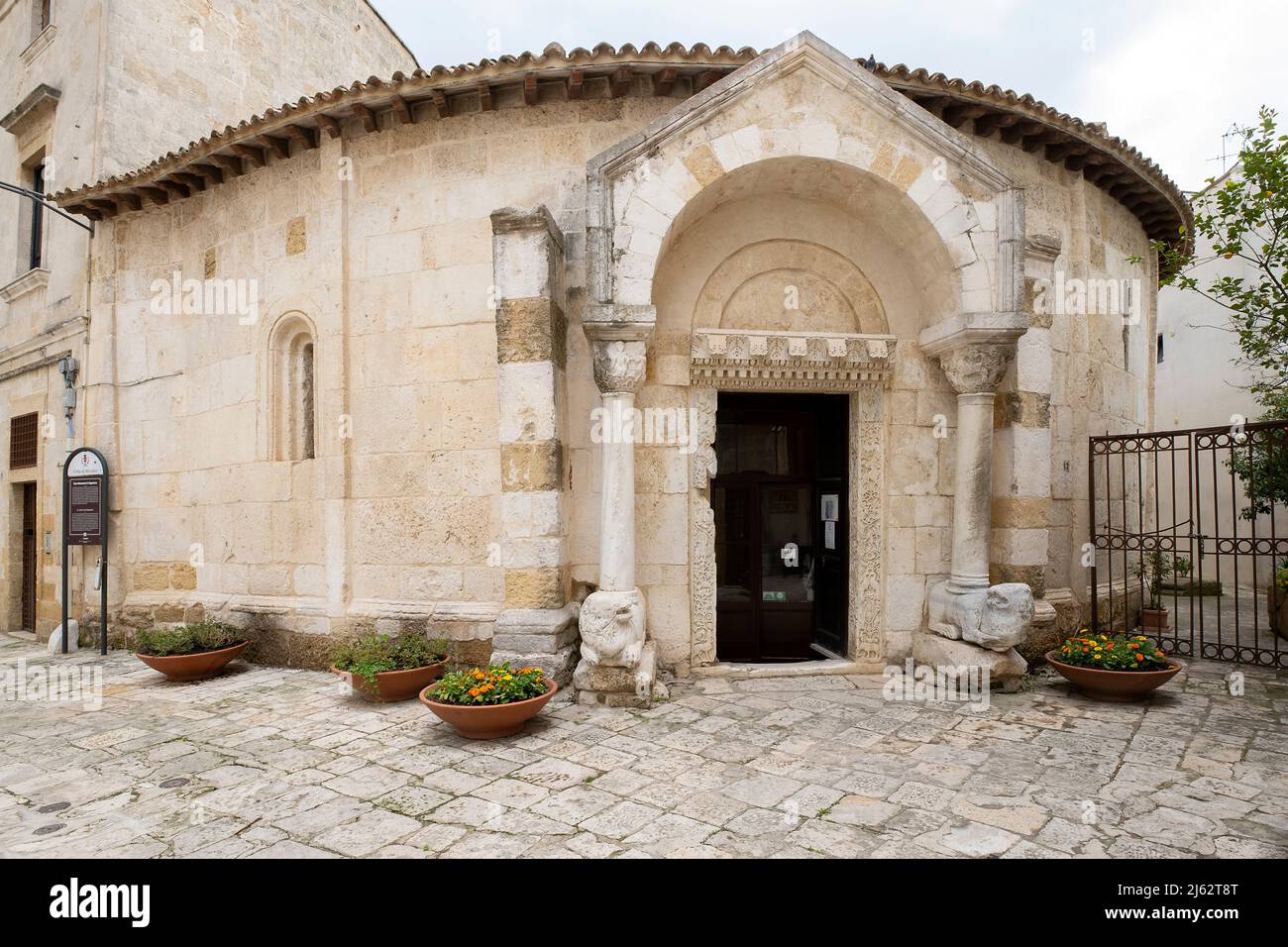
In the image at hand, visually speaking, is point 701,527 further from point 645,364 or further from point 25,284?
point 25,284

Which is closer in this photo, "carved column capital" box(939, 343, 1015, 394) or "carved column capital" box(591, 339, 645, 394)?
"carved column capital" box(591, 339, 645, 394)

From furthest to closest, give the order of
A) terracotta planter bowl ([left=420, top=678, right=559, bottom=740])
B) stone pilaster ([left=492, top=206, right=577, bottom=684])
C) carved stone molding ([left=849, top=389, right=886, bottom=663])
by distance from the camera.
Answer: carved stone molding ([left=849, top=389, right=886, bottom=663]), stone pilaster ([left=492, top=206, right=577, bottom=684]), terracotta planter bowl ([left=420, top=678, right=559, bottom=740])

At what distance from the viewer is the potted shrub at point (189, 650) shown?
21.5ft

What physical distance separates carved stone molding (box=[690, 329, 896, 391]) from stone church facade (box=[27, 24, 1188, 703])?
3 cm

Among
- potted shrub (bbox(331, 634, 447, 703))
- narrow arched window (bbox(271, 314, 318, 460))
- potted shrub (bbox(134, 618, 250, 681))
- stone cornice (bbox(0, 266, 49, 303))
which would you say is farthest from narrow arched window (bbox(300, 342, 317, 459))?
stone cornice (bbox(0, 266, 49, 303))

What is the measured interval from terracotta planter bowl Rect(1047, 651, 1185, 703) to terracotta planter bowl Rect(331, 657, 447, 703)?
5.26 meters

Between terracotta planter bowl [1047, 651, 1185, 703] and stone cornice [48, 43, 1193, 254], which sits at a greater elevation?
stone cornice [48, 43, 1193, 254]

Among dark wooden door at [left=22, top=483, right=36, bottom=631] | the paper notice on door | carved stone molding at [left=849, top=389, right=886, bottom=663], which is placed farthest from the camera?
dark wooden door at [left=22, top=483, right=36, bottom=631]

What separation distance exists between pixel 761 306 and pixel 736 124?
5.20 ft

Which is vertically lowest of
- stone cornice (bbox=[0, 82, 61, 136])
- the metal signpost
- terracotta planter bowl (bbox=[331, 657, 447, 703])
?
terracotta planter bowl (bbox=[331, 657, 447, 703])

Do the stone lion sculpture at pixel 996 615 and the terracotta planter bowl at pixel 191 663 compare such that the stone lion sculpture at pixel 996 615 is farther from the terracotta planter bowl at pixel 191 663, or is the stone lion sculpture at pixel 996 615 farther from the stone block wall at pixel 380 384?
the terracotta planter bowl at pixel 191 663

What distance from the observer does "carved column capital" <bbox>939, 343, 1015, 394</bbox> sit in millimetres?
5812

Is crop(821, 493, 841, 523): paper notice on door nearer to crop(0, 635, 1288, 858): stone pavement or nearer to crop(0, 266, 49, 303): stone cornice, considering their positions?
crop(0, 635, 1288, 858): stone pavement

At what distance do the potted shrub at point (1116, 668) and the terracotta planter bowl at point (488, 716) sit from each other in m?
4.32
